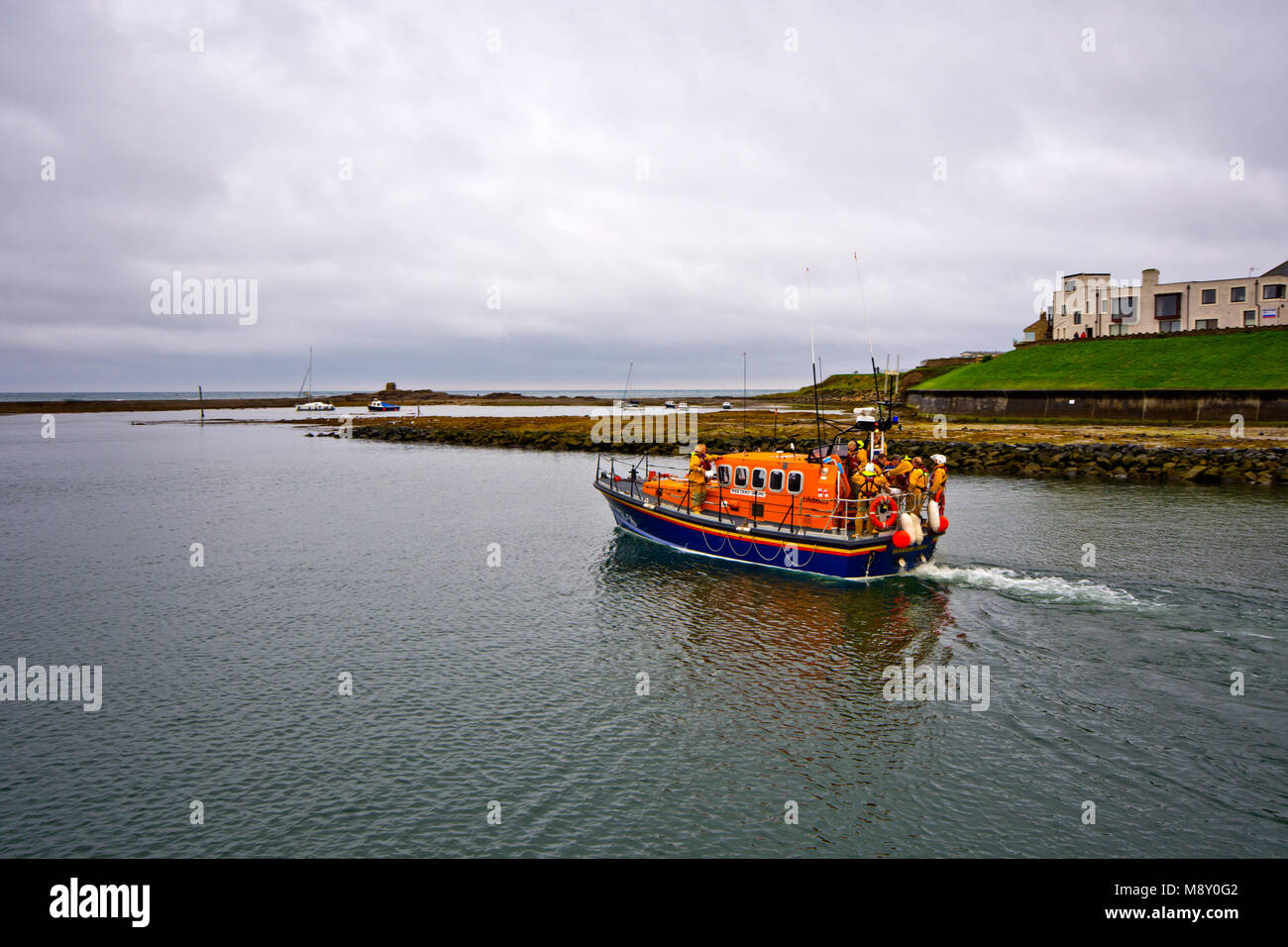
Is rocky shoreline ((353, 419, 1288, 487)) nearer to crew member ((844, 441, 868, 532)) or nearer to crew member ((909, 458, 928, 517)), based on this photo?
crew member ((844, 441, 868, 532))

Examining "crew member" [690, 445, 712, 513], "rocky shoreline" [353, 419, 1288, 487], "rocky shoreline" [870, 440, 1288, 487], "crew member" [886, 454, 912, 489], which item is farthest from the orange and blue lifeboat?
"rocky shoreline" [870, 440, 1288, 487]

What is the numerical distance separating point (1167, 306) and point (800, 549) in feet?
252

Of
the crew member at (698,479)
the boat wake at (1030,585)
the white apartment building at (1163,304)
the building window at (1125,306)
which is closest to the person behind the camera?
the boat wake at (1030,585)

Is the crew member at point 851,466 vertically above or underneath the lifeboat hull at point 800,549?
above

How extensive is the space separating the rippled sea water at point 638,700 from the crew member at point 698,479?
2.10 metres

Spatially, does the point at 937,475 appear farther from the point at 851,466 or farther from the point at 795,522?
the point at 795,522

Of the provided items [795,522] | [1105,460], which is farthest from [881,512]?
[1105,460]

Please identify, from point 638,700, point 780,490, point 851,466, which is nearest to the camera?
point 638,700

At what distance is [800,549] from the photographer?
22.2 metres

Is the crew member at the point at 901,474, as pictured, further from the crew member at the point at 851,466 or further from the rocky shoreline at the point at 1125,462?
the rocky shoreline at the point at 1125,462

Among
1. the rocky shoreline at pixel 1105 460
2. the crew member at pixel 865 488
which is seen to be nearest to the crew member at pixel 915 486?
the crew member at pixel 865 488

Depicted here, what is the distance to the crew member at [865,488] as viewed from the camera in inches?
853

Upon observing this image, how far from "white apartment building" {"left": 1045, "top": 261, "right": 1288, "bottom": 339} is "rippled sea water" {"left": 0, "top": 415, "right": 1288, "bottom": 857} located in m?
56.7
